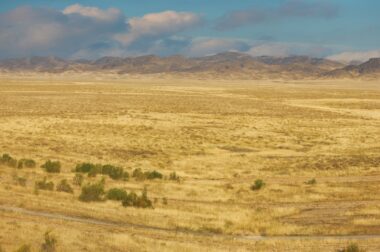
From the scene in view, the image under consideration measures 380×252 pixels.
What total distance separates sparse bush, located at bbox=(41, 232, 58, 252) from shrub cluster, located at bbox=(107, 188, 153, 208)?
5.63m

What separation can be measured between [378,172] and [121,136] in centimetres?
2057

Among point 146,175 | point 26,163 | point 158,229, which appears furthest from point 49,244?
point 26,163

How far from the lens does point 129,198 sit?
68.3 ft

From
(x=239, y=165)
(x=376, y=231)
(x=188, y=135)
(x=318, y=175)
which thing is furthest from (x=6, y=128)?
(x=376, y=231)

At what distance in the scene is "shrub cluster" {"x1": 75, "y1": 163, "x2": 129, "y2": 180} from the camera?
26.6m

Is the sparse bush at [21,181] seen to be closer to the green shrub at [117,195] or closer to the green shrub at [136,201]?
the green shrub at [117,195]

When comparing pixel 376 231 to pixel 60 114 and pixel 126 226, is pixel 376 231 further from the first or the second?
pixel 60 114

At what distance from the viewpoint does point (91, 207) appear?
19.6m

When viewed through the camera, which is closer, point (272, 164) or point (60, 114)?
point (272, 164)

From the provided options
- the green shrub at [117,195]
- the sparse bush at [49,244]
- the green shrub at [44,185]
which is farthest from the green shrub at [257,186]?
the sparse bush at [49,244]

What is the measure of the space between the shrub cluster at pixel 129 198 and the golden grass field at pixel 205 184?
0.44 m

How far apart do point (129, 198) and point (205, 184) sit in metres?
6.31

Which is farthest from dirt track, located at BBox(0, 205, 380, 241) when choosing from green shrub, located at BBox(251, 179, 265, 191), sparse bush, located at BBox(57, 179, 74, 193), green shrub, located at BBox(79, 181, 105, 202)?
green shrub, located at BBox(251, 179, 265, 191)

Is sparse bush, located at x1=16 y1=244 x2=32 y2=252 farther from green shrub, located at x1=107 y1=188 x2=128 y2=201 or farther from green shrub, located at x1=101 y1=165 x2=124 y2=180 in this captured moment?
green shrub, located at x1=101 y1=165 x2=124 y2=180
